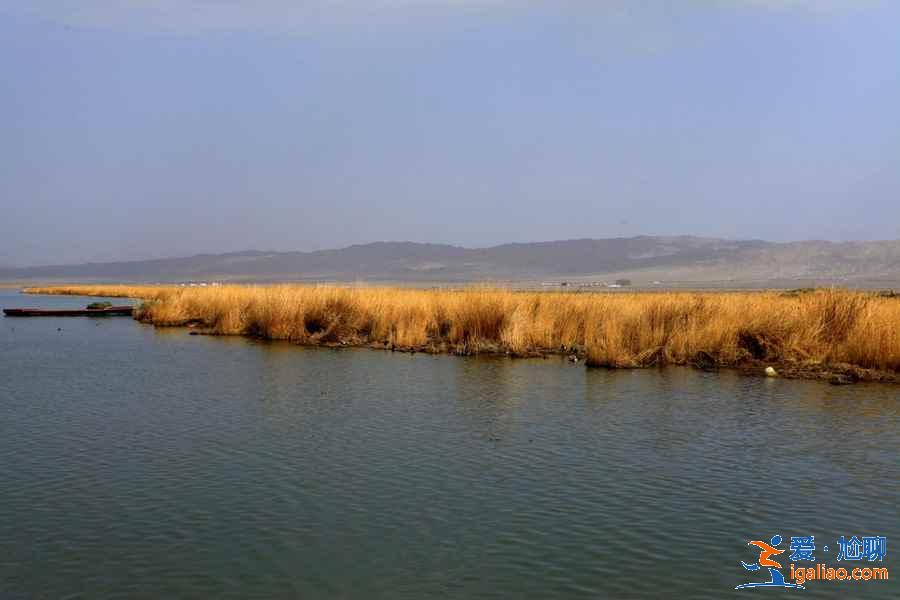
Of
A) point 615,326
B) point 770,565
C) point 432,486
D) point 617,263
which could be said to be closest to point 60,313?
point 615,326

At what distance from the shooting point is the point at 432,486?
7.75 metres

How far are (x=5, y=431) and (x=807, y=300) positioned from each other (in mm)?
15046

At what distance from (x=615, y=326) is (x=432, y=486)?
10319mm

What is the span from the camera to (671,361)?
17000mm

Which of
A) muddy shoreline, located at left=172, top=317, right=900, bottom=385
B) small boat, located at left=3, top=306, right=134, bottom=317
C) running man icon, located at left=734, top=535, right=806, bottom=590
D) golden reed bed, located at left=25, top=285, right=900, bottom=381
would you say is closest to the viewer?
running man icon, located at left=734, top=535, right=806, bottom=590

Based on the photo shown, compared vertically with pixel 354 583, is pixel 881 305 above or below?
above

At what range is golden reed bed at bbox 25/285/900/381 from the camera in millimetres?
16203

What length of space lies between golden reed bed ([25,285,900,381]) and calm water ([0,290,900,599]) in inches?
98.8

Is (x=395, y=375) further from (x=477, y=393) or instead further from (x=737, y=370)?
(x=737, y=370)

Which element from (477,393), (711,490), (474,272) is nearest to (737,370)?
(477,393)

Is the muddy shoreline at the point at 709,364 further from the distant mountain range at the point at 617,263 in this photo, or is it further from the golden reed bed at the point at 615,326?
the distant mountain range at the point at 617,263

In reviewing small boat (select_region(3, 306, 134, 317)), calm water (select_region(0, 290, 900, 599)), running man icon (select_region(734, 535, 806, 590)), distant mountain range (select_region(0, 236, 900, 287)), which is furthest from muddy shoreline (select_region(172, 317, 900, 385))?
distant mountain range (select_region(0, 236, 900, 287))

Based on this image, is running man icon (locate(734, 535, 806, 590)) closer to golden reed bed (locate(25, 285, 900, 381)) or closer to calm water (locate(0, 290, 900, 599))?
calm water (locate(0, 290, 900, 599))

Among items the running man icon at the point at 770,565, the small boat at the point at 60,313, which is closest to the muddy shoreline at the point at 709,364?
the running man icon at the point at 770,565
